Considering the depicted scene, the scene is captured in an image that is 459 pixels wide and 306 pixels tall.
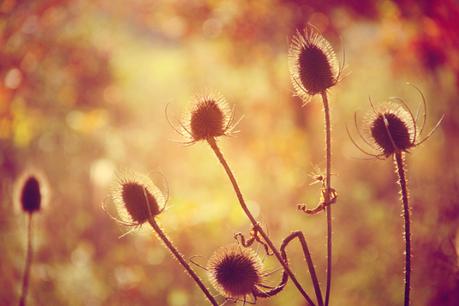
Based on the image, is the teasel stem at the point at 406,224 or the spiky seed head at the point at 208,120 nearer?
the teasel stem at the point at 406,224

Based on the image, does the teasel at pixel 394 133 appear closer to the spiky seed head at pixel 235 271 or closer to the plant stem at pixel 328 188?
the plant stem at pixel 328 188

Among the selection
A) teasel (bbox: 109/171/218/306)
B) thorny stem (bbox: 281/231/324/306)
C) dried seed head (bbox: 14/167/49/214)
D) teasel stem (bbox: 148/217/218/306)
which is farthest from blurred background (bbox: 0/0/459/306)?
thorny stem (bbox: 281/231/324/306)

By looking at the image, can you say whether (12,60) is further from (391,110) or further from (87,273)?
(391,110)

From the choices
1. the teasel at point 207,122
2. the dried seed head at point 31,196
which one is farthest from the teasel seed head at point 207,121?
the dried seed head at point 31,196

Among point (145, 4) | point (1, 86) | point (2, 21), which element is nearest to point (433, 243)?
Result: point (2, 21)

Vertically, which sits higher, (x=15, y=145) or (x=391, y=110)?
(x=15, y=145)

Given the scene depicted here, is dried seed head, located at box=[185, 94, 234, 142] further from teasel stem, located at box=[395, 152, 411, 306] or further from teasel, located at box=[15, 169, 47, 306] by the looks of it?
teasel, located at box=[15, 169, 47, 306]

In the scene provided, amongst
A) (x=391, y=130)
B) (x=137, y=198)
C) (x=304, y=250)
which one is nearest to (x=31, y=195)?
(x=137, y=198)
